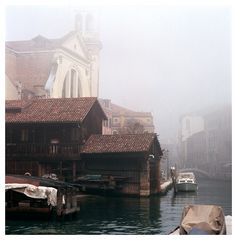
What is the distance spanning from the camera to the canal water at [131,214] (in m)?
8.10

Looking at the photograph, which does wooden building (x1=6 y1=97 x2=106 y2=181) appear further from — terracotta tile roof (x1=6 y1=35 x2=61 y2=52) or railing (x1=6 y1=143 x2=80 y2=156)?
terracotta tile roof (x1=6 y1=35 x2=61 y2=52)

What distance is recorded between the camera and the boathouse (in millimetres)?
9570

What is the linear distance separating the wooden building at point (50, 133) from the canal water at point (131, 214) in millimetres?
852

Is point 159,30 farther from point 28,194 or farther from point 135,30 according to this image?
point 28,194

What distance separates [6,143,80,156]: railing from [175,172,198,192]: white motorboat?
1.93m

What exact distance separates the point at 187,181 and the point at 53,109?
2.72 m

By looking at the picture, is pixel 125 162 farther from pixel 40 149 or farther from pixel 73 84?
pixel 73 84

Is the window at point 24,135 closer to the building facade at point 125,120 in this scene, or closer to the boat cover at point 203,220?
the building facade at point 125,120

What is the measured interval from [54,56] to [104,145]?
186 cm

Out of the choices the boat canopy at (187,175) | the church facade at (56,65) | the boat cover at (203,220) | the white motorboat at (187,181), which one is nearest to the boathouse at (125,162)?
the white motorboat at (187,181)

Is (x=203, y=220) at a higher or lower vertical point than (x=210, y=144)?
lower

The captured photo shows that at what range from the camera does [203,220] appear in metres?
7.68

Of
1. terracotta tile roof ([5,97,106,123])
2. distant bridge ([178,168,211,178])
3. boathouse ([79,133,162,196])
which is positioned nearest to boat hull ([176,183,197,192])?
distant bridge ([178,168,211,178])

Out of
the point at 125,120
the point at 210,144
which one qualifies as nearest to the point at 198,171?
the point at 210,144
